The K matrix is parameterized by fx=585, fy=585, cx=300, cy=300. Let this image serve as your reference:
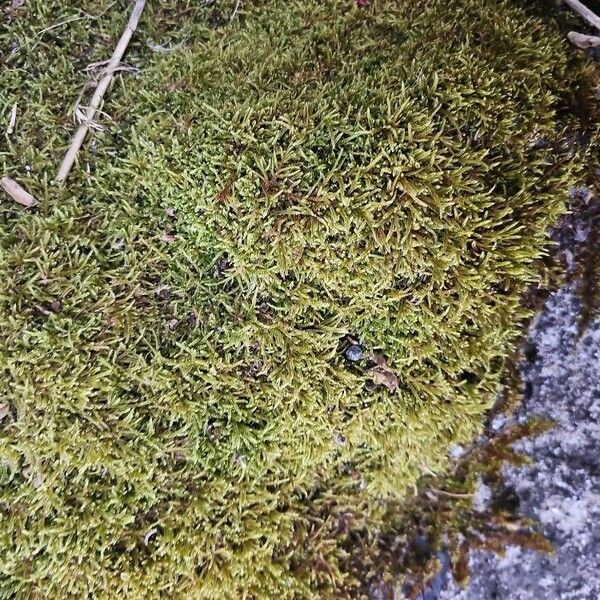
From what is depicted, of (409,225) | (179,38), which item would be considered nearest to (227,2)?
(179,38)

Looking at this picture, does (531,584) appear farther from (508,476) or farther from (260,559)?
(260,559)

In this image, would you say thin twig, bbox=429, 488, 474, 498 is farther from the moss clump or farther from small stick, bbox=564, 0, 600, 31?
small stick, bbox=564, 0, 600, 31

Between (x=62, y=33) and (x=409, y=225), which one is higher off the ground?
(x=409, y=225)

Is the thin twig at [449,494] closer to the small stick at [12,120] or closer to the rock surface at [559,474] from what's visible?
the rock surface at [559,474]

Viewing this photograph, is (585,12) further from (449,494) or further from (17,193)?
(17,193)

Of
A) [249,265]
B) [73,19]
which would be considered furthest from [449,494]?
[73,19]

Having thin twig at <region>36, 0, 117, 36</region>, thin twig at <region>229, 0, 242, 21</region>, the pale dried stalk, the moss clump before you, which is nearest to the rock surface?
the moss clump
